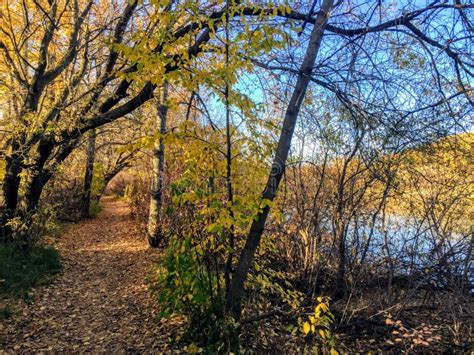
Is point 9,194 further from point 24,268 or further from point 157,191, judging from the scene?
point 157,191

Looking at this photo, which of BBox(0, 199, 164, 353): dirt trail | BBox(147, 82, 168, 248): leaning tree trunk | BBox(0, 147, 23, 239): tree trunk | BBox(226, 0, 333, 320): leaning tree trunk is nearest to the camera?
BBox(226, 0, 333, 320): leaning tree trunk

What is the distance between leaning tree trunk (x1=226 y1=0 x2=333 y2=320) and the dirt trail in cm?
125

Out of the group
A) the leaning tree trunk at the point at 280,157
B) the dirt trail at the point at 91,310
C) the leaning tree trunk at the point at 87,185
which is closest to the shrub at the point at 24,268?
the dirt trail at the point at 91,310

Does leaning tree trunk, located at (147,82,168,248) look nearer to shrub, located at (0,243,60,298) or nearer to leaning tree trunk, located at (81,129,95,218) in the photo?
shrub, located at (0,243,60,298)

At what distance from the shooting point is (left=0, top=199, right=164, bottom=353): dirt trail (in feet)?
13.1

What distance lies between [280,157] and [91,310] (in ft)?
12.2

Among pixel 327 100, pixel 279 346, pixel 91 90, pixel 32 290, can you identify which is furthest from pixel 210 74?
pixel 32 290

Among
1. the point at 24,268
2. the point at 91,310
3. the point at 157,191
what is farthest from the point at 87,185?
the point at 91,310

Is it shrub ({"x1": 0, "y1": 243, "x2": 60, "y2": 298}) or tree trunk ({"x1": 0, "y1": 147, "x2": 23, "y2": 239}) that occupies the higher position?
tree trunk ({"x1": 0, "y1": 147, "x2": 23, "y2": 239})

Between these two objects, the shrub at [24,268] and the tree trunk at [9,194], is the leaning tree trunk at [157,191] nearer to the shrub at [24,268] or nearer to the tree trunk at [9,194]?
the shrub at [24,268]

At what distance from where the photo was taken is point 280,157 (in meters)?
3.49

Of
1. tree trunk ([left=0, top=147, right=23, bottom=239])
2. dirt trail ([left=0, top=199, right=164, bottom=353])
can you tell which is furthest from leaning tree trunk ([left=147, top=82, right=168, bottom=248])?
tree trunk ([left=0, top=147, right=23, bottom=239])

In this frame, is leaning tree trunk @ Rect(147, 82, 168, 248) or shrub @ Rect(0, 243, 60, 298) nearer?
shrub @ Rect(0, 243, 60, 298)

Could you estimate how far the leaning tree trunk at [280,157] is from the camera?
3479 millimetres
